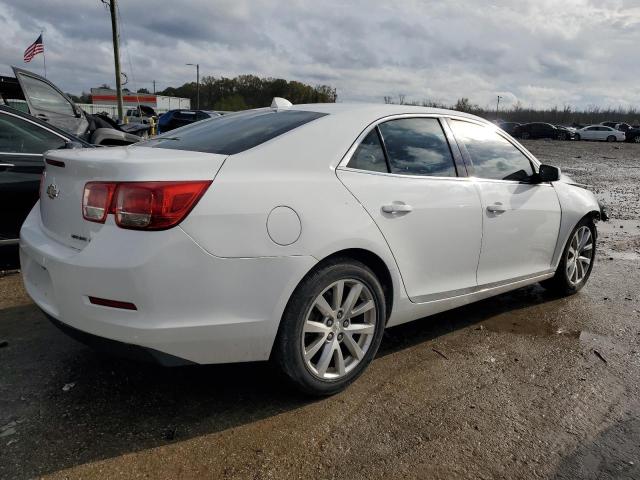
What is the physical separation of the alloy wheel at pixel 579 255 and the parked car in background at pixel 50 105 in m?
5.90

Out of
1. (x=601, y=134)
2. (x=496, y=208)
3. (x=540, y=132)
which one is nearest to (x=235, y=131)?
(x=496, y=208)

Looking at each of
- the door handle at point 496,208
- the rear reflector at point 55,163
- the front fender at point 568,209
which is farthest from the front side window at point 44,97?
the front fender at point 568,209

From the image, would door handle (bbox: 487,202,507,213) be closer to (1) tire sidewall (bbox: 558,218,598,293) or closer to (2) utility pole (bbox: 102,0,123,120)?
(1) tire sidewall (bbox: 558,218,598,293)

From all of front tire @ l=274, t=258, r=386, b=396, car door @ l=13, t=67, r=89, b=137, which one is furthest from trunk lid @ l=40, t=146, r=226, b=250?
car door @ l=13, t=67, r=89, b=137

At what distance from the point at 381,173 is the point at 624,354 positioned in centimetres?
216

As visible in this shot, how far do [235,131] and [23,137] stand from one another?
10.1 ft

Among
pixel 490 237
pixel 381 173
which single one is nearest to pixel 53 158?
pixel 381 173

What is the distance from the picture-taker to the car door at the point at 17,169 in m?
4.82

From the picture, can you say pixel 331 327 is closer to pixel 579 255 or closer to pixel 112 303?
pixel 112 303

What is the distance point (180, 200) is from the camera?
2361 mm

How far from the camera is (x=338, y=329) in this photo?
2.88 metres

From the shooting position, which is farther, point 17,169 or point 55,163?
point 17,169

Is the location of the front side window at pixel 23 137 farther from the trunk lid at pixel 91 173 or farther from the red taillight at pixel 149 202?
the red taillight at pixel 149 202

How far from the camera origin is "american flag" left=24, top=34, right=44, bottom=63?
61.4 ft
